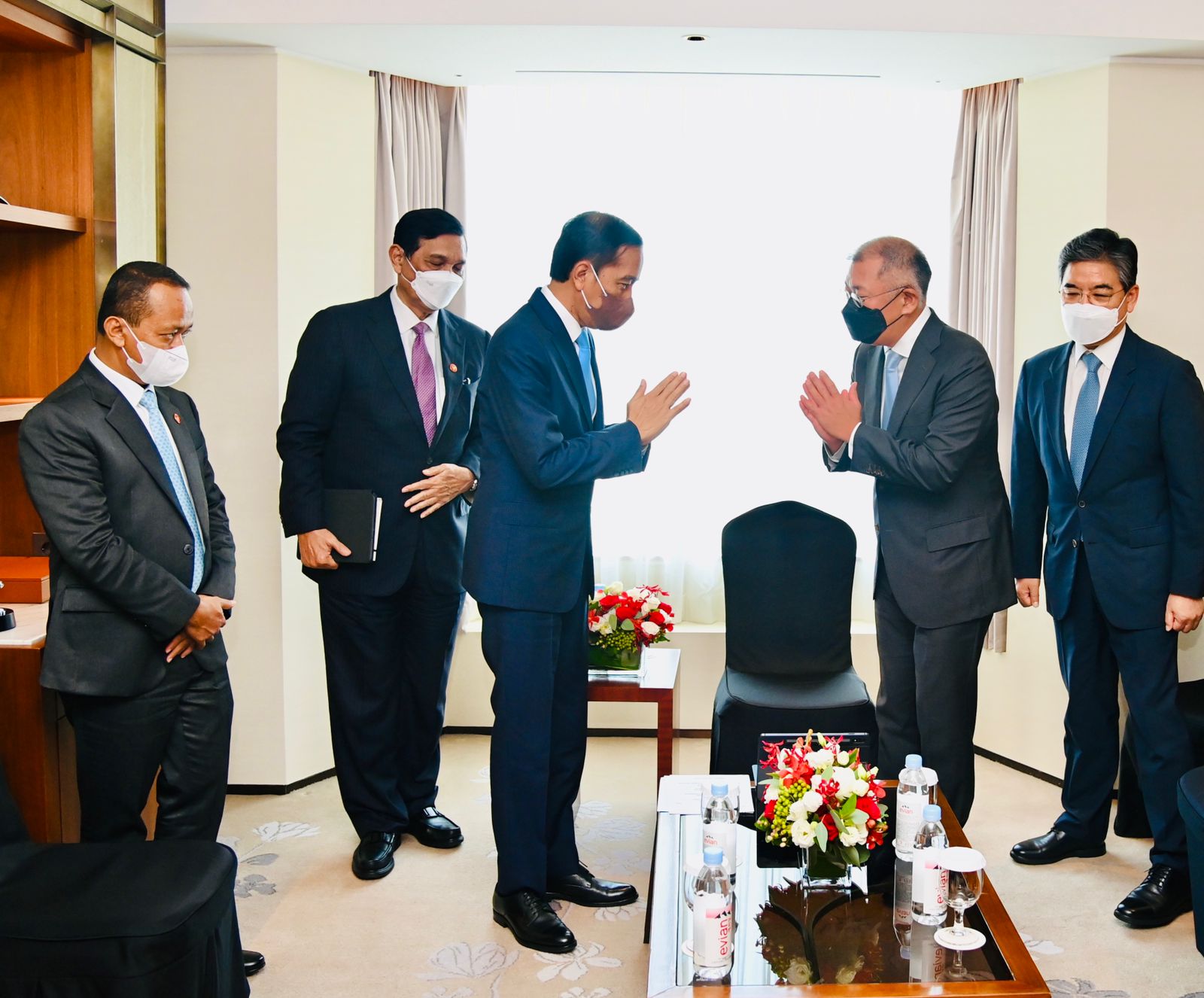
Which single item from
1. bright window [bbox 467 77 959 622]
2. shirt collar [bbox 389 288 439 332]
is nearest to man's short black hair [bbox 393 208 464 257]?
shirt collar [bbox 389 288 439 332]

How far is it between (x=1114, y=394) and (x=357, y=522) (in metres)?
2.07

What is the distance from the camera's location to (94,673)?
2537mm

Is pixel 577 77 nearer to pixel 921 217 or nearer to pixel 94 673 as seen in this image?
pixel 921 217

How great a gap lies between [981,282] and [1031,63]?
77cm

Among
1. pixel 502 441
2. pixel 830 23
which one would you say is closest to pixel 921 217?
pixel 830 23

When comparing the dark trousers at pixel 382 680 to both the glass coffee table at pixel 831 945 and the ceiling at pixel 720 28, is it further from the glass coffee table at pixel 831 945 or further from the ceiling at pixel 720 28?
the ceiling at pixel 720 28

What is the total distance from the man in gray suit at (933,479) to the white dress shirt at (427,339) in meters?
1.03

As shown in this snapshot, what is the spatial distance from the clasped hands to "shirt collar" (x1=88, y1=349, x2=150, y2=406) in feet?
5.42

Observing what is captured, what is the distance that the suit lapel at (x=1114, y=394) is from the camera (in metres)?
3.24

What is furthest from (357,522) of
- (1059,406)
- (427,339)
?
(1059,406)

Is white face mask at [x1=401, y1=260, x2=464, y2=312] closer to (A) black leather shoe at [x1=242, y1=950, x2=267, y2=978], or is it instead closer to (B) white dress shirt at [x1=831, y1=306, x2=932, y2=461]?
(B) white dress shirt at [x1=831, y1=306, x2=932, y2=461]

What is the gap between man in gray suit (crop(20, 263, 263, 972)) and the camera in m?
2.49

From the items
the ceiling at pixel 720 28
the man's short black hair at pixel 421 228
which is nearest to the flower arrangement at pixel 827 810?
the man's short black hair at pixel 421 228

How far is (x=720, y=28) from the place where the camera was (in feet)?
12.2
